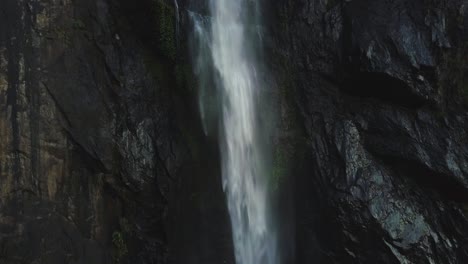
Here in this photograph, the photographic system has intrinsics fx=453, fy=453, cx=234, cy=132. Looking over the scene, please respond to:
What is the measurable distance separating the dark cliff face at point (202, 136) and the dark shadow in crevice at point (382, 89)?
29 mm

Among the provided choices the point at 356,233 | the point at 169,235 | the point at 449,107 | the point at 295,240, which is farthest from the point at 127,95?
the point at 449,107

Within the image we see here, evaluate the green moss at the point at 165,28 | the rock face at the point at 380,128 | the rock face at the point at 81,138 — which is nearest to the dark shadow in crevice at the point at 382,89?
the rock face at the point at 380,128

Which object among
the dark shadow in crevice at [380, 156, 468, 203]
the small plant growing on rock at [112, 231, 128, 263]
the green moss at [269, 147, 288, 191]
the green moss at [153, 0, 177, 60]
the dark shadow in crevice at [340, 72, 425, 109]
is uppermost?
the green moss at [153, 0, 177, 60]

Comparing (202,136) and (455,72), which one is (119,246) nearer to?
(202,136)

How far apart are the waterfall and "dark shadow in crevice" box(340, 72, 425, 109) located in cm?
192

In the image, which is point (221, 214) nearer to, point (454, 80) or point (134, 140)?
point (134, 140)

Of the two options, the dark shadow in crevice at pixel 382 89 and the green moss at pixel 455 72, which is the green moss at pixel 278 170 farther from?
the green moss at pixel 455 72

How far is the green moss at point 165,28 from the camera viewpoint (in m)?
8.46

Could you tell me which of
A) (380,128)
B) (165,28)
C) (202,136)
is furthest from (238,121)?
(380,128)

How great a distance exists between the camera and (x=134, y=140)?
8.33 m

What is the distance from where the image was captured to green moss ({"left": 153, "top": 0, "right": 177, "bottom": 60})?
8.46m

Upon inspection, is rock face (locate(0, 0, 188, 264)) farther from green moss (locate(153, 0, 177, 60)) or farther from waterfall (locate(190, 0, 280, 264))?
waterfall (locate(190, 0, 280, 264))

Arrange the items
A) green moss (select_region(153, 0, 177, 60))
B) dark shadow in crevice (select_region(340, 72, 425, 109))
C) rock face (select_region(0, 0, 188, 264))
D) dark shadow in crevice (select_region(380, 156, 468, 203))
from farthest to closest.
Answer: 1. dark shadow in crevice (select_region(340, 72, 425, 109))
2. dark shadow in crevice (select_region(380, 156, 468, 203))
3. green moss (select_region(153, 0, 177, 60))
4. rock face (select_region(0, 0, 188, 264))

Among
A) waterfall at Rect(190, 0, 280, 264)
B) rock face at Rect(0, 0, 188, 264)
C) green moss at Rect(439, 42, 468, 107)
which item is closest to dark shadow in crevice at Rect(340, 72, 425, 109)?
green moss at Rect(439, 42, 468, 107)
